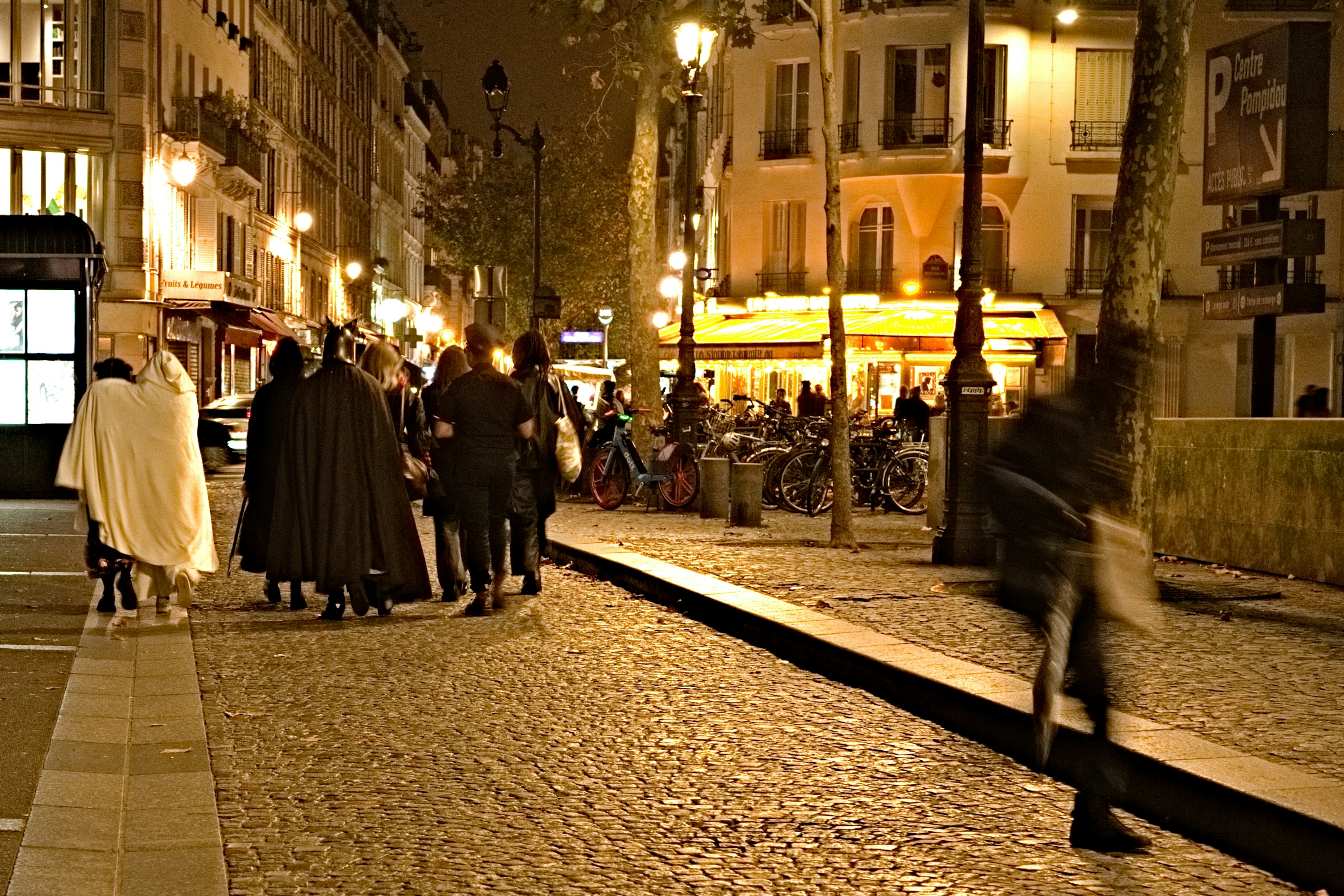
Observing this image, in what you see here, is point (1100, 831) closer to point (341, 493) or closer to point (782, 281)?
point (341, 493)

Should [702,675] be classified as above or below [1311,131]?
below

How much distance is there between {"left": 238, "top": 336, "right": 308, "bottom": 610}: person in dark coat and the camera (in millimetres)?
12344

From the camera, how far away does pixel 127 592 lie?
39.2 feet

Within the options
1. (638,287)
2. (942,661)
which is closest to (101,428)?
(942,661)

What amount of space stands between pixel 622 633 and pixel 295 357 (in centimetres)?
290

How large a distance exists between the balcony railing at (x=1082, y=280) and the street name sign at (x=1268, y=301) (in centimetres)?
2428

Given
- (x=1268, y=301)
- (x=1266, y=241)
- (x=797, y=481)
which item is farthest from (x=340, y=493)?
(x=797, y=481)

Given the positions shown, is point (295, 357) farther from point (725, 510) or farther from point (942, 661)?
point (725, 510)

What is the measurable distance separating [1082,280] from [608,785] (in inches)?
1488

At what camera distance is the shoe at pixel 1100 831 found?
19.8 ft

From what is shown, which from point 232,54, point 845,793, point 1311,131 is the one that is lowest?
point 845,793

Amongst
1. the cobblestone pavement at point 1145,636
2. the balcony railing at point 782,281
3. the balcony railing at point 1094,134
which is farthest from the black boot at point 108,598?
the balcony railing at point 1094,134

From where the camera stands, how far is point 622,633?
11.8 meters

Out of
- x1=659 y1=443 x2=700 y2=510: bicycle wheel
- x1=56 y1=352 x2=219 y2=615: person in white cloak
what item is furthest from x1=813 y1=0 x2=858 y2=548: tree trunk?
x1=56 y1=352 x2=219 y2=615: person in white cloak
